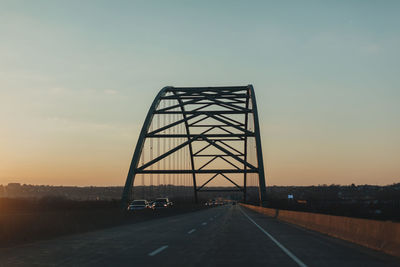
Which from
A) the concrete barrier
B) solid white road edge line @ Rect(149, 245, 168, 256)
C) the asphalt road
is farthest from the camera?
the concrete barrier

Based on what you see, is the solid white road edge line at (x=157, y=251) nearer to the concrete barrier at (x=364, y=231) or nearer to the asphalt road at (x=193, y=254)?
the asphalt road at (x=193, y=254)

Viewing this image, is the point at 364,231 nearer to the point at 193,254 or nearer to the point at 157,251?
the point at 193,254

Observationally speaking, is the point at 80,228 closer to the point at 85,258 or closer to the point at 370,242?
the point at 85,258

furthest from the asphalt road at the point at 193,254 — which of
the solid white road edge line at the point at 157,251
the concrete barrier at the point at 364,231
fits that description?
the concrete barrier at the point at 364,231

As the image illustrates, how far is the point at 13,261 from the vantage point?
33.7ft

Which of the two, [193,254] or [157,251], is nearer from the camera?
[193,254]

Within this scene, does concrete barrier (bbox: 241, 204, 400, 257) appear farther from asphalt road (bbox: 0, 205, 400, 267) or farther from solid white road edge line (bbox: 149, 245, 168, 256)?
solid white road edge line (bbox: 149, 245, 168, 256)

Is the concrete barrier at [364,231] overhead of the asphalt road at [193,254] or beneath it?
overhead

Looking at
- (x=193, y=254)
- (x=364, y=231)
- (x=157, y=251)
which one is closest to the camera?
(x=193, y=254)

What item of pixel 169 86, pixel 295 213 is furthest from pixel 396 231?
pixel 169 86

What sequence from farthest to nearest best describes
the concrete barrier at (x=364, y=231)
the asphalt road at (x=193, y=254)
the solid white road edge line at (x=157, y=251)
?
the concrete barrier at (x=364, y=231) → the solid white road edge line at (x=157, y=251) → the asphalt road at (x=193, y=254)

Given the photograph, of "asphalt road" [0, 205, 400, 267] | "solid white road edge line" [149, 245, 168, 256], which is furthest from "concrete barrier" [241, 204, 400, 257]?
"solid white road edge line" [149, 245, 168, 256]

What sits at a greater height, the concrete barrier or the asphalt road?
the concrete barrier

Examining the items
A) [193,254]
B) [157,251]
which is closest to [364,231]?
[193,254]
